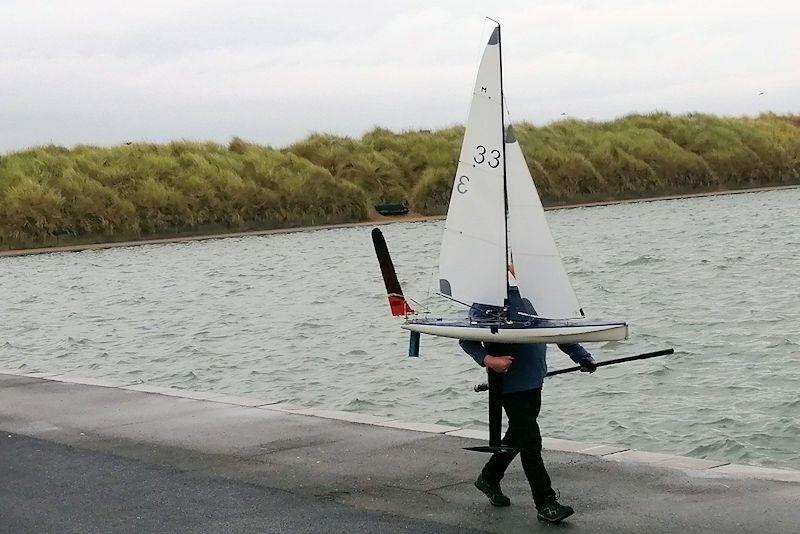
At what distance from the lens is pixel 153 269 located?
40688 millimetres

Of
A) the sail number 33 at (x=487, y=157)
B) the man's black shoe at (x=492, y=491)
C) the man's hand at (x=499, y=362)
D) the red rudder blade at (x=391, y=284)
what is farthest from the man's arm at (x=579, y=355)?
the sail number 33 at (x=487, y=157)

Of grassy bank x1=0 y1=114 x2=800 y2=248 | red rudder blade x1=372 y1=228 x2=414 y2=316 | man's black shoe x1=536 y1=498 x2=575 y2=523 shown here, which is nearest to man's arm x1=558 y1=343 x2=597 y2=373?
man's black shoe x1=536 y1=498 x2=575 y2=523

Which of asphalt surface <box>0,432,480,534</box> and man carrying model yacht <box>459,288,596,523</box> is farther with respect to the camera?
asphalt surface <box>0,432,480,534</box>

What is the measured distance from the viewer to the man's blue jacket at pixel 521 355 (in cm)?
815

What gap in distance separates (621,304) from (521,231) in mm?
18229

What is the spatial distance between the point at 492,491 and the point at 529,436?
607 millimetres

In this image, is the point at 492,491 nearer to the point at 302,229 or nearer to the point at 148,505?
the point at 148,505

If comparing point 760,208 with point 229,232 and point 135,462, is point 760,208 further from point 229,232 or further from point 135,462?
point 135,462

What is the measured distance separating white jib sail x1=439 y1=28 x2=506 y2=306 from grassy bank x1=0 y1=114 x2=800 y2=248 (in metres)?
45.6

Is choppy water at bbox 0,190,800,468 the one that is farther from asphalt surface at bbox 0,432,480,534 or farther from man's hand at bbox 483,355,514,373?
asphalt surface at bbox 0,432,480,534

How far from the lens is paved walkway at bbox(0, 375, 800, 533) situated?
8.38 meters

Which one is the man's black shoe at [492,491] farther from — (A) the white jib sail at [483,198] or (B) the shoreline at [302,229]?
(B) the shoreline at [302,229]

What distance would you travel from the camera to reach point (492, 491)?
339 inches

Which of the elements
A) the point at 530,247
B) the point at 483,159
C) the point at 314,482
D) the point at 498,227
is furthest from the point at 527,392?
the point at 314,482
